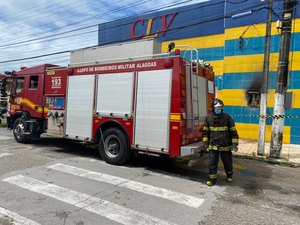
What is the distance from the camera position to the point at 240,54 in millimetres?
13898

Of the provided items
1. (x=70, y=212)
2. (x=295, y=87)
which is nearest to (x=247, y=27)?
(x=295, y=87)

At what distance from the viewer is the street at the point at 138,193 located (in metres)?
4.41

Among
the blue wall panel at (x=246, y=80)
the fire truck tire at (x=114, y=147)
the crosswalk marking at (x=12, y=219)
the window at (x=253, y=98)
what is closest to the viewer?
the crosswalk marking at (x=12, y=219)

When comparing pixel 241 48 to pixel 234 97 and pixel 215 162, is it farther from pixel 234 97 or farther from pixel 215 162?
pixel 215 162

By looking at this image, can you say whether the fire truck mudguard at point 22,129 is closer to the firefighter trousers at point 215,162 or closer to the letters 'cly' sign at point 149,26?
the firefighter trousers at point 215,162

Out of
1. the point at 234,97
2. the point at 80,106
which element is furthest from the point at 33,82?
the point at 234,97

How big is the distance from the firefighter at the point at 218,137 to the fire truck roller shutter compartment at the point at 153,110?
99 cm

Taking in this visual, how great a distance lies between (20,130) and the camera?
1065cm

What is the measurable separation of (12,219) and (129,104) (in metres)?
3.93

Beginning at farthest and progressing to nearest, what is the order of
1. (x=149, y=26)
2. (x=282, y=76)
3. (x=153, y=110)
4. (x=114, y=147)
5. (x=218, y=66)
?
1. (x=149, y=26)
2. (x=218, y=66)
3. (x=282, y=76)
4. (x=114, y=147)
5. (x=153, y=110)

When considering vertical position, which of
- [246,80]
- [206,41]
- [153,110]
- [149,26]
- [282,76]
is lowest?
[153,110]

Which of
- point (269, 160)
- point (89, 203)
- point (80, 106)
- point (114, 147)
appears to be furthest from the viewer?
point (269, 160)

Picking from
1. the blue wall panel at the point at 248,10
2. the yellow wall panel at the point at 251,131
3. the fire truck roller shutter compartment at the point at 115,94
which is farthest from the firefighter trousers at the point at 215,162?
the blue wall panel at the point at 248,10

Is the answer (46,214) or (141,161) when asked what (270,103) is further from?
(46,214)
